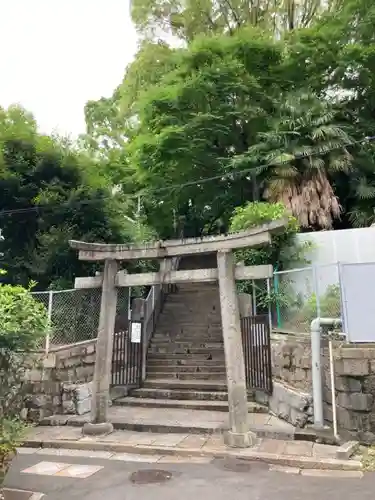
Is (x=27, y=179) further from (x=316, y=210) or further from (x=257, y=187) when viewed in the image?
(x=316, y=210)

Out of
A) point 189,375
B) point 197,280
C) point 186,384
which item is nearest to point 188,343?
point 189,375

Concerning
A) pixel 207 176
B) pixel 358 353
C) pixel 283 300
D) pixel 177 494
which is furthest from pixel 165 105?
pixel 177 494

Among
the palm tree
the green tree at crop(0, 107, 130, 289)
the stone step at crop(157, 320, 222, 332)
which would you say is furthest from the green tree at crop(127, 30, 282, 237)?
the stone step at crop(157, 320, 222, 332)

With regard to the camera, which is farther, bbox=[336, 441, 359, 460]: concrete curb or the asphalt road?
bbox=[336, 441, 359, 460]: concrete curb

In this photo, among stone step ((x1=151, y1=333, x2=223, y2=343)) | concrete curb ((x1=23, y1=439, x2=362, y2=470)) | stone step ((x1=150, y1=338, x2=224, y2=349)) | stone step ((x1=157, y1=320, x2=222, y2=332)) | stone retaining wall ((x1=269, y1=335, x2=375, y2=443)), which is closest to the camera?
concrete curb ((x1=23, y1=439, x2=362, y2=470))

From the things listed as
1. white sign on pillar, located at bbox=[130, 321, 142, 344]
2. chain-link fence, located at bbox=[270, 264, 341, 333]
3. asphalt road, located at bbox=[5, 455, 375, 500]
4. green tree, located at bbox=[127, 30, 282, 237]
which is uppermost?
green tree, located at bbox=[127, 30, 282, 237]

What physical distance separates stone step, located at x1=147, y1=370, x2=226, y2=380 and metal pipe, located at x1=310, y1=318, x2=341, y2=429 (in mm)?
3332

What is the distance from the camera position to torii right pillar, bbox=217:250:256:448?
20.4 ft

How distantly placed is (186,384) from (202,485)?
14.1 ft

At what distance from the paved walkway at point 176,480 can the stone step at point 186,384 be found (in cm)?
319

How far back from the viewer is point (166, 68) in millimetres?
15922

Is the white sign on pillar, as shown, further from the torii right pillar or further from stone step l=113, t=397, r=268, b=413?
the torii right pillar

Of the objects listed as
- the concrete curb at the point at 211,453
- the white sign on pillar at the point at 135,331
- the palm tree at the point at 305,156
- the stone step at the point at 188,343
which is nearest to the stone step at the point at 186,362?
the stone step at the point at 188,343

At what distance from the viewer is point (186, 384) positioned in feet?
30.2
